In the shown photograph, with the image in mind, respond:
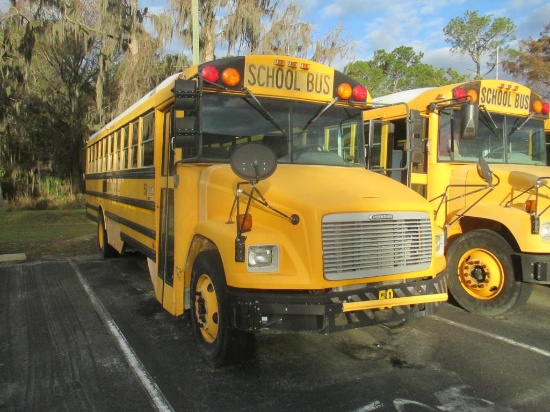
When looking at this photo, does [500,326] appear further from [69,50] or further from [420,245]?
[69,50]

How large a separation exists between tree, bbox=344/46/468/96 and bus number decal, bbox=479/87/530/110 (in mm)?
26416

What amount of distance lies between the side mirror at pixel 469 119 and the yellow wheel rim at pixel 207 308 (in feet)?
10.8

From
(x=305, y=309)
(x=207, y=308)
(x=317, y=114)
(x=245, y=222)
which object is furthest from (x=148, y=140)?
(x=305, y=309)

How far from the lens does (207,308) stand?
379 centimetres

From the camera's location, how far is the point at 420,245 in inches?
141

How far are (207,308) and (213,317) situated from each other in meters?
0.11

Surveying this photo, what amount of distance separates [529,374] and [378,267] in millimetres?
1515

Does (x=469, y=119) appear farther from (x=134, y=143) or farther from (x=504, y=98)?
(x=134, y=143)

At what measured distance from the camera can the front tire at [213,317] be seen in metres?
3.46

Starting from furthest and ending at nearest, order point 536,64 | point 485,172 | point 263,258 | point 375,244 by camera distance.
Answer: point 536,64, point 485,172, point 375,244, point 263,258

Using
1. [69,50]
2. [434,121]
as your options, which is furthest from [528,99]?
[69,50]

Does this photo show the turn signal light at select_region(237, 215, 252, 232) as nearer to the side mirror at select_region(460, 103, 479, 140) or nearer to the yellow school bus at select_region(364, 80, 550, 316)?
the yellow school bus at select_region(364, 80, 550, 316)

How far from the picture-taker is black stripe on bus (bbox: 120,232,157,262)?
5212mm

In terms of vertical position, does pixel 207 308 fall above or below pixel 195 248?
below
